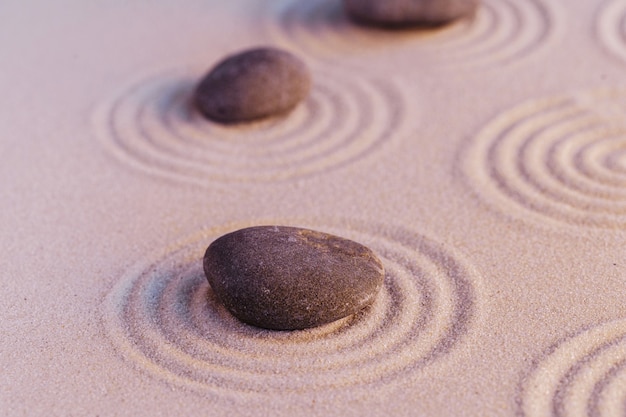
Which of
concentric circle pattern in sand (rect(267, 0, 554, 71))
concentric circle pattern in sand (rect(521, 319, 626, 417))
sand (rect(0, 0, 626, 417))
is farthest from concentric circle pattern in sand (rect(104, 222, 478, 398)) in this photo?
concentric circle pattern in sand (rect(267, 0, 554, 71))

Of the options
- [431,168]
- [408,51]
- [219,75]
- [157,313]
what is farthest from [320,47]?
[157,313]

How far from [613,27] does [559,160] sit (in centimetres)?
79

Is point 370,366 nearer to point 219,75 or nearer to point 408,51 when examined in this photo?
point 219,75

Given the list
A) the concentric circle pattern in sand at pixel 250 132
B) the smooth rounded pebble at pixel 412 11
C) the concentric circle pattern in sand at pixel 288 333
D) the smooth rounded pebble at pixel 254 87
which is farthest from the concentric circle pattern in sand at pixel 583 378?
the smooth rounded pebble at pixel 412 11

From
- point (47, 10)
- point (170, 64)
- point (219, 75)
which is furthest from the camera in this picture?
point (47, 10)

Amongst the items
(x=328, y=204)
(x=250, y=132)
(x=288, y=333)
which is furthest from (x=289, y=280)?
(x=250, y=132)

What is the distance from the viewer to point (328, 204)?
6.95 ft

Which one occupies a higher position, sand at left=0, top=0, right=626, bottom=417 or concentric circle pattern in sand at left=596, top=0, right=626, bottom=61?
concentric circle pattern in sand at left=596, top=0, right=626, bottom=61

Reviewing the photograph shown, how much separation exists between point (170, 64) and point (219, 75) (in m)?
0.34

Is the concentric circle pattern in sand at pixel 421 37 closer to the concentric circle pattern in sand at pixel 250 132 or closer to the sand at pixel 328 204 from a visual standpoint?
the sand at pixel 328 204

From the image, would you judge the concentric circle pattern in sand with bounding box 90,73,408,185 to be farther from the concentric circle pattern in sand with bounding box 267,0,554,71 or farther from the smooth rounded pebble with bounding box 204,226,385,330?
the smooth rounded pebble with bounding box 204,226,385,330

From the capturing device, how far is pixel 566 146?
2.32m

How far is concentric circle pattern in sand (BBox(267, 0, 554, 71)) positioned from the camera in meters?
2.70

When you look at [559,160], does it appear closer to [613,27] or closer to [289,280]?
[613,27]
